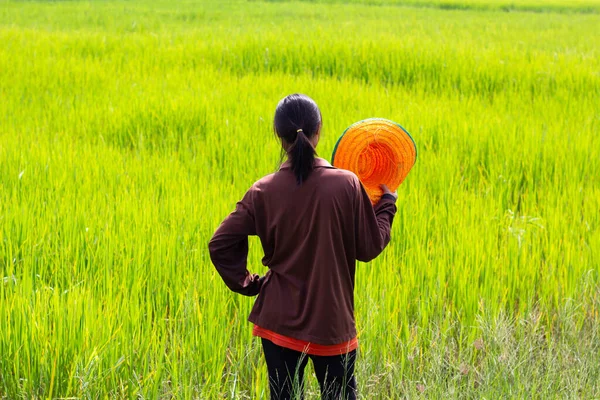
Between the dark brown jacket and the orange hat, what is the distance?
0.67 feet

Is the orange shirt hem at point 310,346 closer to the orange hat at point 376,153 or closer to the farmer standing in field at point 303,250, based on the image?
the farmer standing in field at point 303,250

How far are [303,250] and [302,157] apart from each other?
0.75 feet

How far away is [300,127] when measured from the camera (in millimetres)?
1593

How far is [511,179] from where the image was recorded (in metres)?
3.94

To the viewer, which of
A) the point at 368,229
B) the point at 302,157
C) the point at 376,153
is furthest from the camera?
the point at 376,153

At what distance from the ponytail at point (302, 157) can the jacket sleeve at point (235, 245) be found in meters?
0.13

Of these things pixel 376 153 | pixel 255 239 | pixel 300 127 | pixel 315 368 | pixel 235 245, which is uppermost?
pixel 300 127

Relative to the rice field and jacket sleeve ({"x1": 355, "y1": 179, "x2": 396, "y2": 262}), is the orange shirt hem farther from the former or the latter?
the rice field

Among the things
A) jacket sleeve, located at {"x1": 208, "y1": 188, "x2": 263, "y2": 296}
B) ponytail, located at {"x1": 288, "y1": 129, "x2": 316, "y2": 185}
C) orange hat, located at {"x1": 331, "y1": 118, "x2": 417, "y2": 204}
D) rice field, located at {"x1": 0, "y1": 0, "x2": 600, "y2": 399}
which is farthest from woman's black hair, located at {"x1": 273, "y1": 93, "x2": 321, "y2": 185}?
rice field, located at {"x1": 0, "y1": 0, "x2": 600, "y2": 399}

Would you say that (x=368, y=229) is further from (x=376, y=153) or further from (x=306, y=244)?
(x=376, y=153)

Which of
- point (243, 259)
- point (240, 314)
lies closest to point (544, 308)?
point (240, 314)

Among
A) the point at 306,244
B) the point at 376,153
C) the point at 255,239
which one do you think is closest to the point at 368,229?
the point at 306,244

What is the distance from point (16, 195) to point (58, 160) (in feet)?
2.03

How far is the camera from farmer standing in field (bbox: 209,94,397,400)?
161 centimetres
